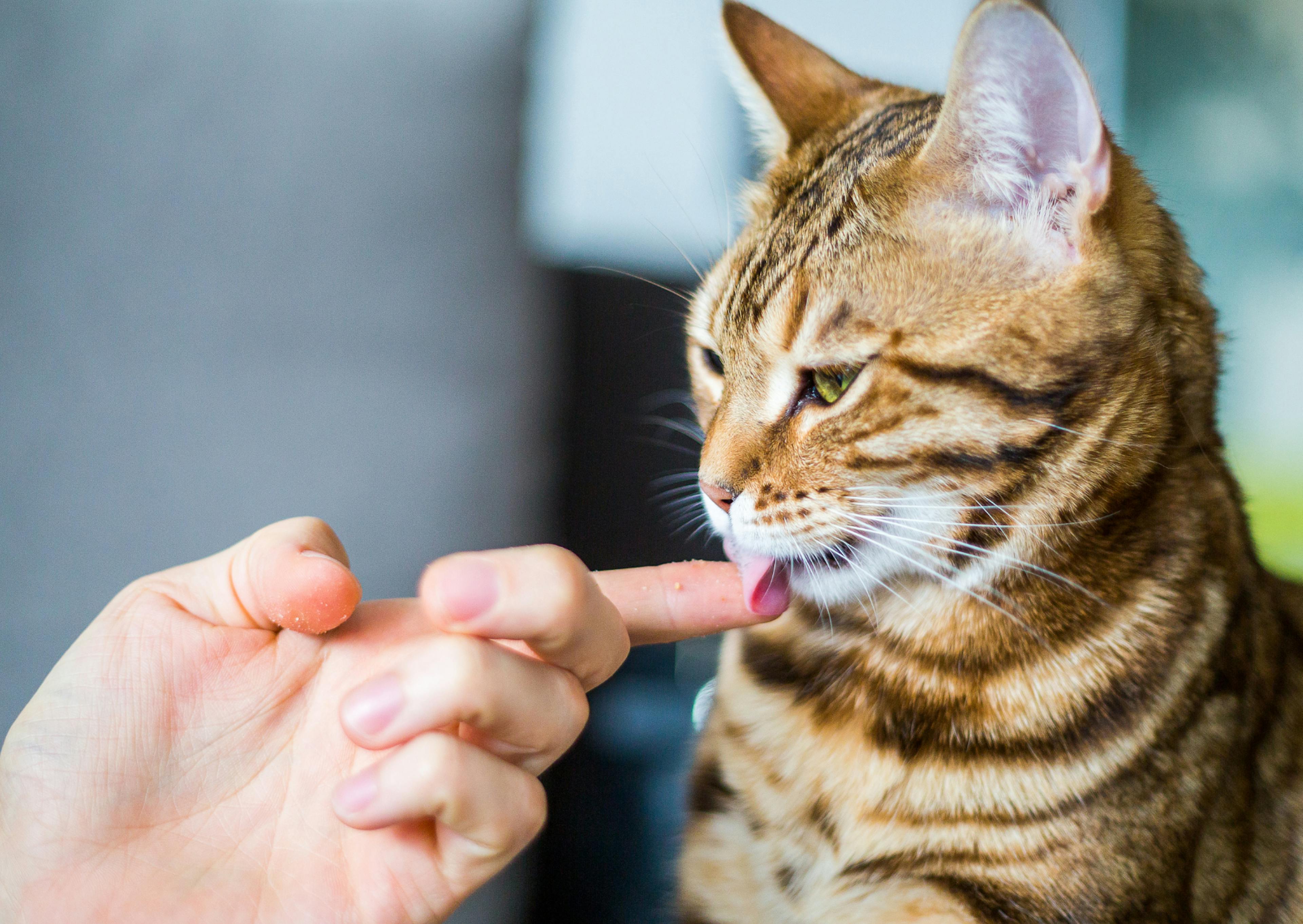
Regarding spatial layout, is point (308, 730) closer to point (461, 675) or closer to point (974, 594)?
point (461, 675)

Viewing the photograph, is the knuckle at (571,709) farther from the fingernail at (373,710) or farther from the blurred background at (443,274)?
the blurred background at (443,274)

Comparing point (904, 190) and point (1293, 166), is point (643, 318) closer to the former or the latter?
point (904, 190)

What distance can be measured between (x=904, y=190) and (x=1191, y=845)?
0.53 metres

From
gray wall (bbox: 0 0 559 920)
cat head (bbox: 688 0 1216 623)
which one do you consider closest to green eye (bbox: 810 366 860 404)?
cat head (bbox: 688 0 1216 623)

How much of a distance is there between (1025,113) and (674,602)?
406 mm

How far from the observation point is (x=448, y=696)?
43 cm

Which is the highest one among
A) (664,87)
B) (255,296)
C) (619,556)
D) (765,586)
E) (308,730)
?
(664,87)

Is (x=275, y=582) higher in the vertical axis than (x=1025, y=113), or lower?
lower

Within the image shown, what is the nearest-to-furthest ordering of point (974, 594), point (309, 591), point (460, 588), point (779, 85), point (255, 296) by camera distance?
point (460, 588) → point (309, 591) → point (974, 594) → point (779, 85) → point (255, 296)

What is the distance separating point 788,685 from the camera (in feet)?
2.52

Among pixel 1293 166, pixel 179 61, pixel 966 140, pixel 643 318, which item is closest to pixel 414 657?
pixel 966 140

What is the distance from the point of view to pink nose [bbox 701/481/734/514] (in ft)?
2.10

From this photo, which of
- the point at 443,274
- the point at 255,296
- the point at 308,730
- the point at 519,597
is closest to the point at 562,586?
the point at 519,597

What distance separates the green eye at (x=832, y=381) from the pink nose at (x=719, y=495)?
0.10 m
